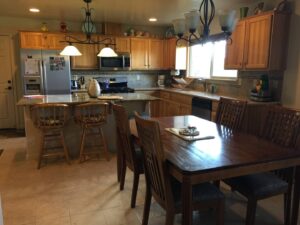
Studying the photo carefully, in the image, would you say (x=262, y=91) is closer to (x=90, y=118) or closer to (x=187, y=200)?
(x=90, y=118)

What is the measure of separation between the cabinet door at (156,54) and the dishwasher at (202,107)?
2030 mm

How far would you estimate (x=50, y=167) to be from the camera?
3.49 m

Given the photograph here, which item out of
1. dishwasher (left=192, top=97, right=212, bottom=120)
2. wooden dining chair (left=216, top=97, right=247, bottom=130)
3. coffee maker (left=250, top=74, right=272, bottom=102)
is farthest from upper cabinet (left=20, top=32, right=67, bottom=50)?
coffee maker (left=250, top=74, right=272, bottom=102)

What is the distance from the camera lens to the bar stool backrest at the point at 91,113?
140 inches

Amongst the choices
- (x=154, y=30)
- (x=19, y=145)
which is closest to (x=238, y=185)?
(x=19, y=145)

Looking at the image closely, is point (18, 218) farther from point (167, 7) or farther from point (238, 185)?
point (167, 7)

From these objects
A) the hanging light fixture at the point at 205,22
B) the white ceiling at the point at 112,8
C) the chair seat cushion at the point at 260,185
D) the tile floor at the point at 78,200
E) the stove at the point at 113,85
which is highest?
the white ceiling at the point at 112,8

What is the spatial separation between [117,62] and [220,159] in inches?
183

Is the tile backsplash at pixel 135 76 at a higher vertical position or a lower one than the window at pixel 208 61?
lower

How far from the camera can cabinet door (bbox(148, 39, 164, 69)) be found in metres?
6.38

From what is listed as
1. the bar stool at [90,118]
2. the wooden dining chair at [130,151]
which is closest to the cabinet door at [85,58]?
the bar stool at [90,118]

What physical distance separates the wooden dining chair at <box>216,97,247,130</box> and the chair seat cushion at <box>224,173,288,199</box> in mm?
753

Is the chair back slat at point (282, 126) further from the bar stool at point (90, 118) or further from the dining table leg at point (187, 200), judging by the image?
the bar stool at point (90, 118)

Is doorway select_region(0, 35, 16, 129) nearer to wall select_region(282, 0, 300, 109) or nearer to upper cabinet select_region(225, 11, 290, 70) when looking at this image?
upper cabinet select_region(225, 11, 290, 70)
